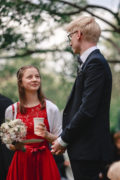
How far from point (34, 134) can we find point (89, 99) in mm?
1273

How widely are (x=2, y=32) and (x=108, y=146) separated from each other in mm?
4704

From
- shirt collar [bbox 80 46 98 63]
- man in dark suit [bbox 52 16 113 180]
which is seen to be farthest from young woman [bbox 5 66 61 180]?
shirt collar [bbox 80 46 98 63]

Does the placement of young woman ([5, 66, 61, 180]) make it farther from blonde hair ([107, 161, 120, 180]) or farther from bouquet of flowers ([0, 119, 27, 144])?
blonde hair ([107, 161, 120, 180])

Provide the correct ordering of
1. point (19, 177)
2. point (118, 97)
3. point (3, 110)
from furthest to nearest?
point (118, 97) → point (3, 110) → point (19, 177)

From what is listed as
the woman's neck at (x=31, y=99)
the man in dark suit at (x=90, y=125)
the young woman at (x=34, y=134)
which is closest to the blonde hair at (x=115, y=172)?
the man in dark suit at (x=90, y=125)

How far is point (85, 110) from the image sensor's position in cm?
328

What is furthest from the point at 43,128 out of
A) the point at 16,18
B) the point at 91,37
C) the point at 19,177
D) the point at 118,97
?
the point at 118,97

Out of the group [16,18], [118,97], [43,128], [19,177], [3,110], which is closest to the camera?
[43,128]

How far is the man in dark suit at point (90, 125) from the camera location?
3.29m

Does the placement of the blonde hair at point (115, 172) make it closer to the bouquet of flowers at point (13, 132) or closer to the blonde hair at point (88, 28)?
the blonde hair at point (88, 28)

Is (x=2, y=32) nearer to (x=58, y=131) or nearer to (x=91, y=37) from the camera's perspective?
(x=58, y=131)

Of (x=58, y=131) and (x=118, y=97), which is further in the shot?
(x=118, y=97)

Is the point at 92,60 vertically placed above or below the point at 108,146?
above

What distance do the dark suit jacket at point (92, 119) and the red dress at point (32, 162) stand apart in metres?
1.00
